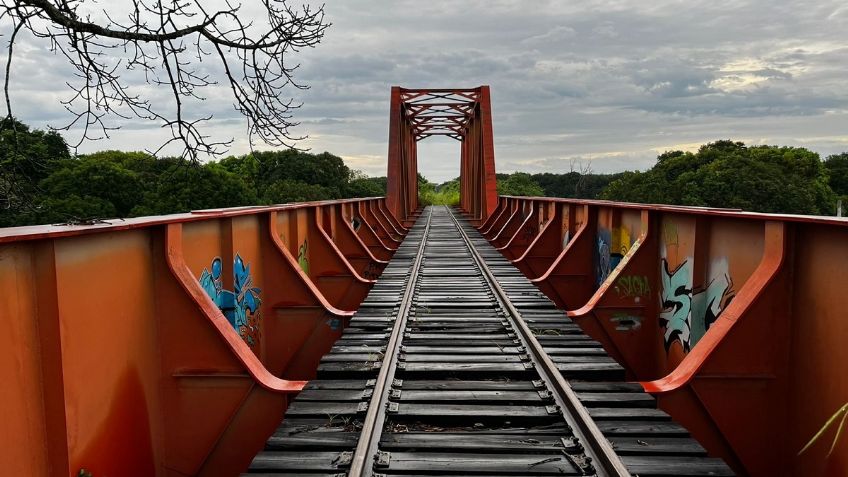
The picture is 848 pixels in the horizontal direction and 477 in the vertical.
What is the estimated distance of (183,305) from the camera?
4.16 m

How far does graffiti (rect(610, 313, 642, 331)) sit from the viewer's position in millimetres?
6508

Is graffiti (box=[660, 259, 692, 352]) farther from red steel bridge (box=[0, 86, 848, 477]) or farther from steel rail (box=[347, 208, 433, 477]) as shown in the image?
steel rail (box=[347, 208, 433, 477])

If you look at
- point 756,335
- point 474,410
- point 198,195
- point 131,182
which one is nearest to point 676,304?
point 756,335

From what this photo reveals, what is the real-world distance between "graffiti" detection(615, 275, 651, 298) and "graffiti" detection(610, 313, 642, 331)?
0.71ft

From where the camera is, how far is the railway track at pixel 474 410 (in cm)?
326

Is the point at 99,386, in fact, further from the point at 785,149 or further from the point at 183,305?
the point at 785,149

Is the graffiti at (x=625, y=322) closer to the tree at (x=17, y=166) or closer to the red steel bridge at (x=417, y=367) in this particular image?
the red steel bridge at (x=417, y=367)

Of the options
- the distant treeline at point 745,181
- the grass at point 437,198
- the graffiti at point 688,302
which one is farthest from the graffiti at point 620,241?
the grass at point 437,198

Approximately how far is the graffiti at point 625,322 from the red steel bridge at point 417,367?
0.09 feet

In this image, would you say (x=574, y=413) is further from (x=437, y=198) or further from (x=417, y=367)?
(x=437, y=198)

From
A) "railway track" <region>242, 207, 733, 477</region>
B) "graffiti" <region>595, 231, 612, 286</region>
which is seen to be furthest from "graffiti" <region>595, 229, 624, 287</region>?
"railway track" <region>242, 207, 733, 477</region>

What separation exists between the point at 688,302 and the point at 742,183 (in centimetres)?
4674

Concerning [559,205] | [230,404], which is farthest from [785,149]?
[230,404]

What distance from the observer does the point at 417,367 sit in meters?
4.96
